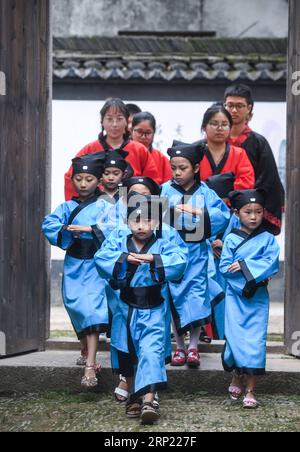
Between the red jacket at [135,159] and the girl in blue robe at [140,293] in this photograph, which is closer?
the girl in blue robe at [140,293]

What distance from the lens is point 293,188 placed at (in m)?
7.69

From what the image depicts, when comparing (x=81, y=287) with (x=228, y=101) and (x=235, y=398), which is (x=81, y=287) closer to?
(x=235, y=398)

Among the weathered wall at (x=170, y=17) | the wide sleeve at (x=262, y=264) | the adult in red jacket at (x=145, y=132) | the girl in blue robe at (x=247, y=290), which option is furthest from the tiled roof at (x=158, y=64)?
the wide sleeve at (x=262, y=264)

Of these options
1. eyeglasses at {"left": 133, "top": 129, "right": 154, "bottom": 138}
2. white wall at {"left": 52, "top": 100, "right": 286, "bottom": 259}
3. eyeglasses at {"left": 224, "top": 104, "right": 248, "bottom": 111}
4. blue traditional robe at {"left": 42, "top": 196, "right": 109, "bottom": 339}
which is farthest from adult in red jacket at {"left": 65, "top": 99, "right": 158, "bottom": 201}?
white wall at {"left": 52, "top": 100, "right": 286, "bottom": 259}

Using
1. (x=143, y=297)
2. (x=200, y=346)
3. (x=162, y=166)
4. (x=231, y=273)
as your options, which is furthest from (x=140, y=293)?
(x=162, y=166)

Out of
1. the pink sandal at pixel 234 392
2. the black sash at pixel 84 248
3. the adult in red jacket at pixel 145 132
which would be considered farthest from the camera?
the adult in red jacket at pixel 145 132

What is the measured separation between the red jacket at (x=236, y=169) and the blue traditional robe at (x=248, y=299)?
1.19m

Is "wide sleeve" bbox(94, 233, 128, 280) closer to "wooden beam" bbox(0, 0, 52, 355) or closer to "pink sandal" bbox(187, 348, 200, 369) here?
"pink sandal" bbox(187, 348, 200, 369)

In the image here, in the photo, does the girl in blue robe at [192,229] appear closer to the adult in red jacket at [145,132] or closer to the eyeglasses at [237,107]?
the eyeglasses at [237,107]

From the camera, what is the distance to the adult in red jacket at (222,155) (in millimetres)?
7754

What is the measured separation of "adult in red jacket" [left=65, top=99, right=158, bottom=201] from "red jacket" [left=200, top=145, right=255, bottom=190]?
606mm

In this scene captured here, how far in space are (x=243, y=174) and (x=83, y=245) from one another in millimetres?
1642

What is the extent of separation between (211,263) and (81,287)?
114 centimetres

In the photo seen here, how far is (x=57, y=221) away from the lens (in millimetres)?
7039
